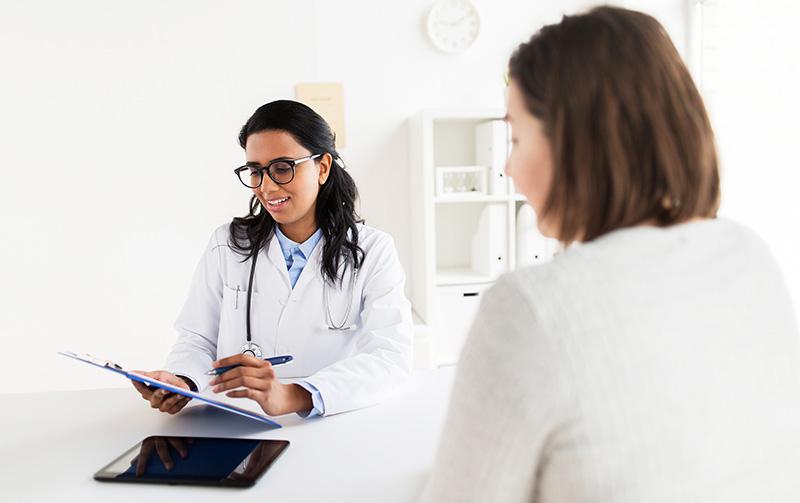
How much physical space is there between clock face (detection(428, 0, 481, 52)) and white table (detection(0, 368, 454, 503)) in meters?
1.95

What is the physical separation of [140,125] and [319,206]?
4.78 feet

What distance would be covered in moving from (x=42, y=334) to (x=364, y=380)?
2.17 meters

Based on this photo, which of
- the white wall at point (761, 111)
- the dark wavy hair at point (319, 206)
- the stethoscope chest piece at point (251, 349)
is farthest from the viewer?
the white wall at point (761, 111)

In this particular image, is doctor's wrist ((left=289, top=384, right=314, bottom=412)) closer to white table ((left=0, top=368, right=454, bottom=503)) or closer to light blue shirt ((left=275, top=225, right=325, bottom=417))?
white table ((left=0, top=368, right=454, bottom=503))

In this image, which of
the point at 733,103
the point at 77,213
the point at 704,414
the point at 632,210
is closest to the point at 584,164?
the point at 632,210

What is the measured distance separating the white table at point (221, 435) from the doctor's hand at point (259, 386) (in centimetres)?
4

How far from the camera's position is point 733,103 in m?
2.49

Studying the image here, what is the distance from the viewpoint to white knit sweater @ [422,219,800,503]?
1.86ft

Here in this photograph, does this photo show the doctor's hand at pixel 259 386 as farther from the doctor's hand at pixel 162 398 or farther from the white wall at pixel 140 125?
the white wall at pixel 140 125

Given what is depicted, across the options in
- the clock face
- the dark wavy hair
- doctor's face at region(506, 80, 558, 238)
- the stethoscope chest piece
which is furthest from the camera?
the clock face

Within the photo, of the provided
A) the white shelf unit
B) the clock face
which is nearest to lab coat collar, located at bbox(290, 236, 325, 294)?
the white shelf unit

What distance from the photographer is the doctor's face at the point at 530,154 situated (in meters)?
0.70

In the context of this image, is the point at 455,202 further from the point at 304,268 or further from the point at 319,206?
the point at 304,268

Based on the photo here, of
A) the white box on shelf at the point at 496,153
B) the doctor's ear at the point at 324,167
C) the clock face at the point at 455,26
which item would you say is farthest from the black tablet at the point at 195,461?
the clock face at the point at 455,26
